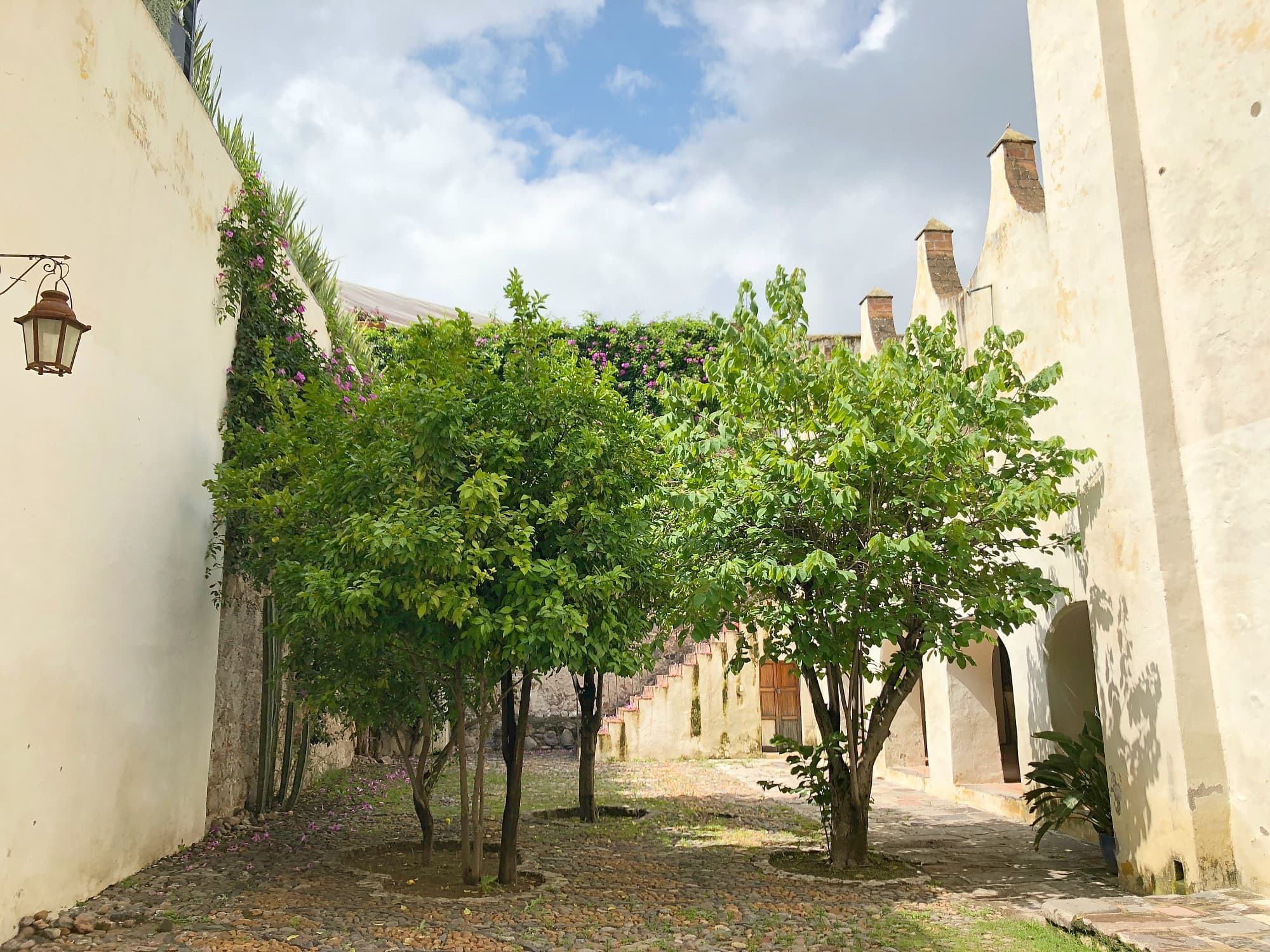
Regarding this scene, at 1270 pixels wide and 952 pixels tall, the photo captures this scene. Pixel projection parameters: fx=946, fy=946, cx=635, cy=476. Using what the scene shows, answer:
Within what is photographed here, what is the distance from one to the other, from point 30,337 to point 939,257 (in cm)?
953

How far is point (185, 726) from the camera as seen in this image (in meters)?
7.37

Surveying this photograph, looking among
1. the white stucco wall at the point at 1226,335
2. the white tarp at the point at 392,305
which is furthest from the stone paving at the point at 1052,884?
the white tarp at the point at 392,305

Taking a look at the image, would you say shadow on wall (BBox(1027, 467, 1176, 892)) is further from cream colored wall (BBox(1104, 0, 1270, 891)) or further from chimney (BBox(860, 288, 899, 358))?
chimney (BBox(860, 288, 899, 358))

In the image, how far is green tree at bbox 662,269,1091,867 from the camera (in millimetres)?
6297

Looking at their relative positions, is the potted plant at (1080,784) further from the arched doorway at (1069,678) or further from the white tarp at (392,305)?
the white tarp at (392,305)

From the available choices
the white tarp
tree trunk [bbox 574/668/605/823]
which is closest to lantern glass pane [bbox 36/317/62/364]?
tree trunk [bbox 574/668/605/823]

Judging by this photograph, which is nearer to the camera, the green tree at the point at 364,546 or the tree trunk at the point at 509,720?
the green tree at the point at 364,546

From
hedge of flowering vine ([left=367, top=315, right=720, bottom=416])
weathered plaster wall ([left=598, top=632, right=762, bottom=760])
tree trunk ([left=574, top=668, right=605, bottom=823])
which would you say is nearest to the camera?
tree trunk ([left=574, top=668, right=605, bottom=823])

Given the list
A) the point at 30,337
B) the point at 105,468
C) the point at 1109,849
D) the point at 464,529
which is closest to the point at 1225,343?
the point at 1109,849

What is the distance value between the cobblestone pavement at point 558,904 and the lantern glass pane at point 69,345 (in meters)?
3.03

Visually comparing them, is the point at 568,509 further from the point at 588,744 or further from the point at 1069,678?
the point at 1069,678

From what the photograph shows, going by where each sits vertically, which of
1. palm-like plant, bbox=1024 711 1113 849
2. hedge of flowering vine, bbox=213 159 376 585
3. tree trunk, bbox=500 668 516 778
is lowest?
palm-like plant, bbox=1024 711 1113 849

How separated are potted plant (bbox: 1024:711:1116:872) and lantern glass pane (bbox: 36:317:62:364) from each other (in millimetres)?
7214

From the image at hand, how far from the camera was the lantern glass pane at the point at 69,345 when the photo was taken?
4289 mm
